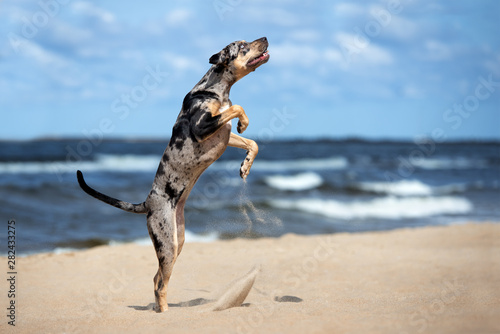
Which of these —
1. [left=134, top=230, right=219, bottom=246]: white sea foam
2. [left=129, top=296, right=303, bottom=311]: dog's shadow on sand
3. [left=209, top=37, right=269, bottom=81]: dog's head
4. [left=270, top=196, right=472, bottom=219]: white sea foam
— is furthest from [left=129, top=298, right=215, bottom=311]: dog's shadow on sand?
[left=270, top=196, right=472, bottom=219]: white sea foam

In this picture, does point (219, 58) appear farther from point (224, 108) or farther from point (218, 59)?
point (224, 108)

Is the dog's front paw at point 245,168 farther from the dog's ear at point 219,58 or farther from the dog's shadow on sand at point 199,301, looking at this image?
the dog's shadow on sand at point 199,301

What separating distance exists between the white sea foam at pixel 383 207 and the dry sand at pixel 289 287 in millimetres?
6092

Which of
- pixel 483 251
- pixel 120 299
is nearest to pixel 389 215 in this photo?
pixel 483 251

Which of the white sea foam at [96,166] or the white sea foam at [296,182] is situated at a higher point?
the white sea foam at [296,182]

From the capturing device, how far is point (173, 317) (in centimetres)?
507

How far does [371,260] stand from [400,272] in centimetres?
97

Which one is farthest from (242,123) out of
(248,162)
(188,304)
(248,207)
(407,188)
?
(407,188)

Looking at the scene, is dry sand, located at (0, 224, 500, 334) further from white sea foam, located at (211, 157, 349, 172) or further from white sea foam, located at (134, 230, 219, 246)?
white sea foam, located at (211, 157, 349, 172)

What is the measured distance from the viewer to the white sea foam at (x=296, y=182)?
80.9 ft

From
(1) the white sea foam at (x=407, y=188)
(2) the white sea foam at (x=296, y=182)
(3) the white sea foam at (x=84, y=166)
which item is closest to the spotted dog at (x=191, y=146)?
(1) the white sea foam at (x=407, y=188)

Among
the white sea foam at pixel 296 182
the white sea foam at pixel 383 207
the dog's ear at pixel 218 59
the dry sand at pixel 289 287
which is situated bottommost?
the white sea foam at pixel 296 182

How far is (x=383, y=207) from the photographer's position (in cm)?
1888

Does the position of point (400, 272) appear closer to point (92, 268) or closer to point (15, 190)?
point (92, 268)
